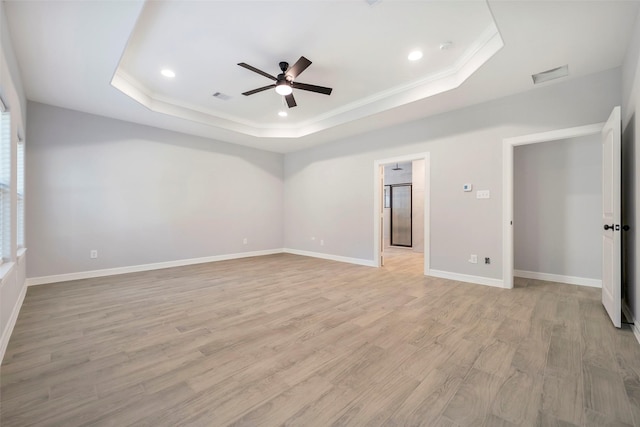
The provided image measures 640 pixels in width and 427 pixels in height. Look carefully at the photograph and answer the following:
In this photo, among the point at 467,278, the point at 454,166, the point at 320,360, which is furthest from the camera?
the point at 454,166

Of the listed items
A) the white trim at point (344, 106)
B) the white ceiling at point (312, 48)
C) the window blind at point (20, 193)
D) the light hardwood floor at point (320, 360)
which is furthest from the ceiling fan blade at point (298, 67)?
the window blind at point (20, 193)

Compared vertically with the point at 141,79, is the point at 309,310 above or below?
below

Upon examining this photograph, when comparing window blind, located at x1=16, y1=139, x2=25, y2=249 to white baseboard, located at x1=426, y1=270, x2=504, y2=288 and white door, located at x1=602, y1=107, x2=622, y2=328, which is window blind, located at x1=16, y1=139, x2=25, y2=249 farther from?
white door, located at x1=602, y1=107, x2=622, y2=328

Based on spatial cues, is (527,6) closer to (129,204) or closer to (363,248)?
(363,248)

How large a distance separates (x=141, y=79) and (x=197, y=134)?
1.87 metres

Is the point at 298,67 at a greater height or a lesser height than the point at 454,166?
greater

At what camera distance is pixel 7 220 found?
2586 mm

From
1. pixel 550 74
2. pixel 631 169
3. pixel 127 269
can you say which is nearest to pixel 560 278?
pixel 631 169

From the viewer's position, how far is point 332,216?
20.7 ft

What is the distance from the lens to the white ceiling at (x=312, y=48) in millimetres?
2398

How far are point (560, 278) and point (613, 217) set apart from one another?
76.1 inches

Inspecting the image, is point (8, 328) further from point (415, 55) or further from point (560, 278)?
point (560, 278)

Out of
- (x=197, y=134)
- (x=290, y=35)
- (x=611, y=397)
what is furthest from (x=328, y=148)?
(x=611, y=397)

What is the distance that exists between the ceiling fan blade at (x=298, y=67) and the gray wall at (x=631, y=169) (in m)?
2.94
